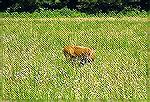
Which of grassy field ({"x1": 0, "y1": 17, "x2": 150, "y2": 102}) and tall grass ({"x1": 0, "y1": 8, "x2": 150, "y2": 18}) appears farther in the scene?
tall grass ({"x1": 0, "y1": 8, "x2": 150, "y2": 18})

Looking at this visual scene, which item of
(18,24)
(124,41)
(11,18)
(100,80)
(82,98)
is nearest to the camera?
(82,98)

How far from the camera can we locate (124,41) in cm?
2531

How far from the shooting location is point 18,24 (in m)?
30.1

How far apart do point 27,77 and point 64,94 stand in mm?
2380

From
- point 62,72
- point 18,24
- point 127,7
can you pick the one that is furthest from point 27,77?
point 127,7

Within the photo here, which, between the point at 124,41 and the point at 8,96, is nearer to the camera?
the point at 8,96

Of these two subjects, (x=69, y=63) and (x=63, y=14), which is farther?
(x=63, y=14)

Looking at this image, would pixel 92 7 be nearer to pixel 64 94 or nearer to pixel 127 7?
pixel 127 7

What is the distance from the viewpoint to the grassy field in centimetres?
1625

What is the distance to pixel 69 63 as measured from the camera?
1961 cm

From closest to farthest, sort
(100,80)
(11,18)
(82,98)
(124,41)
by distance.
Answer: (82,98)
(100,80)
(124,41)
(11,18)

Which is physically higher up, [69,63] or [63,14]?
[69,63]

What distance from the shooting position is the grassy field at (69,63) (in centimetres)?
1625

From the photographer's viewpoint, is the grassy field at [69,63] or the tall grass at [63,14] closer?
the grassy field at [69,63]
